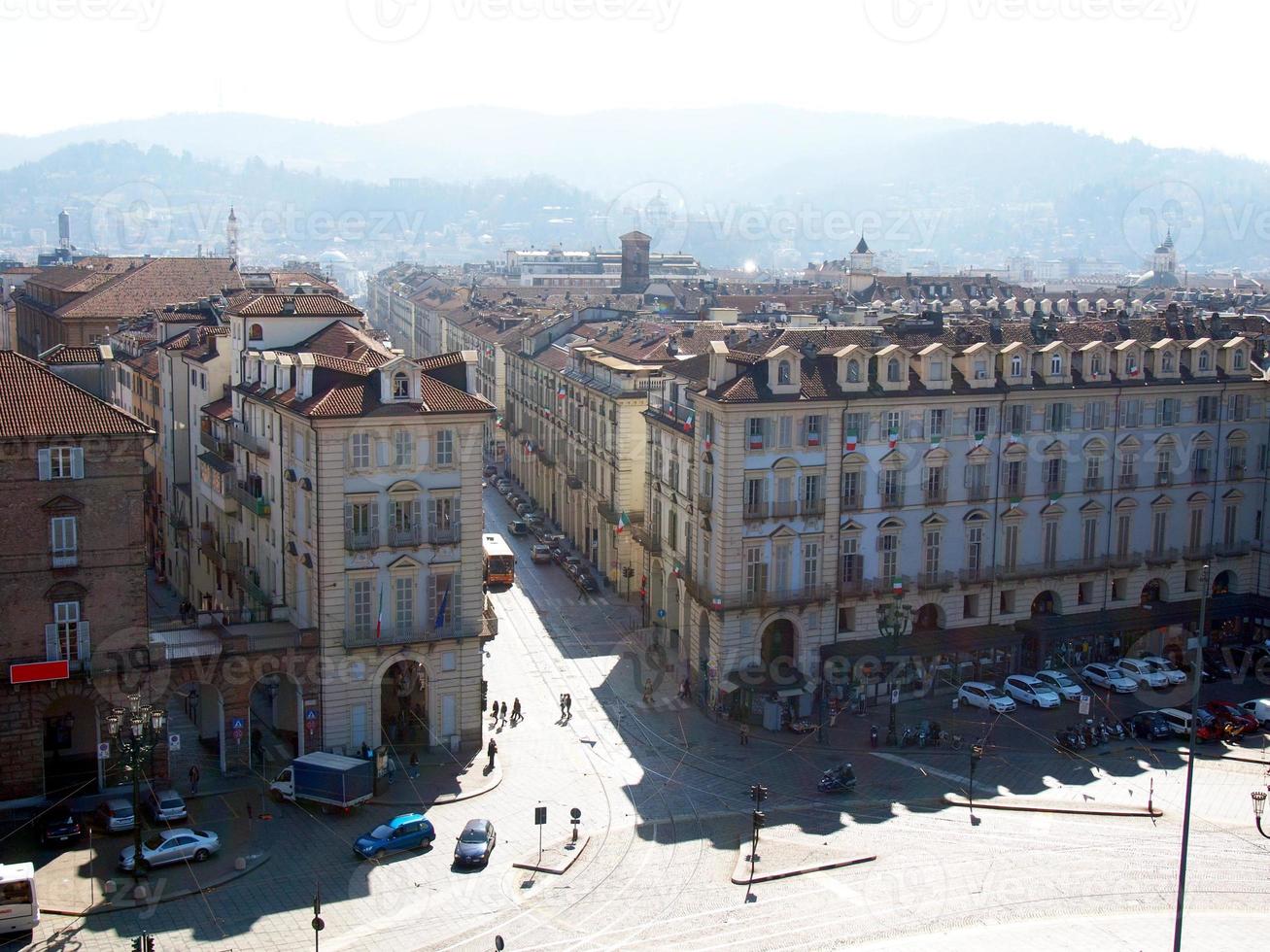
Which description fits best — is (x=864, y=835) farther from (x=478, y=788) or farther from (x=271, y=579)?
(x=271, y=579)

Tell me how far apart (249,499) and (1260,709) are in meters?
44.6

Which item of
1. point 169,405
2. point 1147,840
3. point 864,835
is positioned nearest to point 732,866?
point 864,835

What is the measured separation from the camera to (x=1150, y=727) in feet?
205

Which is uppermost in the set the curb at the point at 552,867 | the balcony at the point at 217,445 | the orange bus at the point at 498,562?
the balcony at the point at 217,445

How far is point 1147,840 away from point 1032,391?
943 inches

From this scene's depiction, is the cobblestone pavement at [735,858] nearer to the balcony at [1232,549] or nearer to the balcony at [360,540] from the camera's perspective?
the balcony at [360,540]

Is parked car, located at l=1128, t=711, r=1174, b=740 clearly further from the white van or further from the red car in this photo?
the white van

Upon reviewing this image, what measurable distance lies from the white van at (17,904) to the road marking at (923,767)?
32.2 meters

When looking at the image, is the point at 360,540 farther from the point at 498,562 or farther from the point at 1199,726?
the point at 1199,726

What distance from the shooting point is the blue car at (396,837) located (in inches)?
1907

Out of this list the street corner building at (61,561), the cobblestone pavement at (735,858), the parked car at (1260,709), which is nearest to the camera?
the cobblestone pavement at (735,858)

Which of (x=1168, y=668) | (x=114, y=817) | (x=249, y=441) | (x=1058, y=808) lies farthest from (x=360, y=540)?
(x=1168, y=668)

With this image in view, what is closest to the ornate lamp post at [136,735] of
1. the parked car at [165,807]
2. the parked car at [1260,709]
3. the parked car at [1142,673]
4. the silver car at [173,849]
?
the silver car at [173,849]

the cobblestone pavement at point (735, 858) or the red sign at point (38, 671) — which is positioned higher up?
the red sign at point (38, 671)
